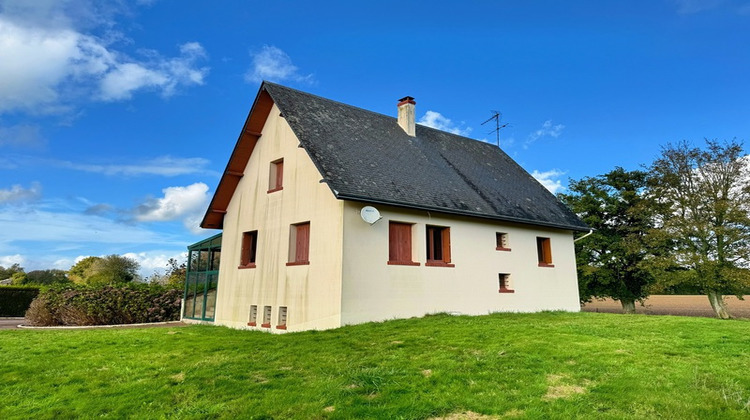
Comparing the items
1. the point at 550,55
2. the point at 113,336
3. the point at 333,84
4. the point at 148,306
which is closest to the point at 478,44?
the point at 550,55

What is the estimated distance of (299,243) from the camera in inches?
517

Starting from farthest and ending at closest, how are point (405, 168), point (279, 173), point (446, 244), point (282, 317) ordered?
point (279, 173) → point (405, 168) → point (446, 244) → point (282, 317)

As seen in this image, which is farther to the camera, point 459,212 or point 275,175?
point 275,175

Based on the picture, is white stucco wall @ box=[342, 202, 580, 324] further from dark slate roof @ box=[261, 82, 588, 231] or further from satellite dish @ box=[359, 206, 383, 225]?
dark slate roof @ box=[261, 82, 588, 231]

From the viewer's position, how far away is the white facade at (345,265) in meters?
11.5

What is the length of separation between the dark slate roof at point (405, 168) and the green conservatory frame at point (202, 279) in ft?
22.2

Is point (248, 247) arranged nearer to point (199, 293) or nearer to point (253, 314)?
point (253, 314)

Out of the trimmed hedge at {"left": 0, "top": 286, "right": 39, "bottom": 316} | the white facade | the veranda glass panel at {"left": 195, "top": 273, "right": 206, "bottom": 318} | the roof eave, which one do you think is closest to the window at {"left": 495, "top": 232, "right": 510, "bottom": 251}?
the white facade

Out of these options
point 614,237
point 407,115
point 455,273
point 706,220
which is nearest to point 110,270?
point 407,115

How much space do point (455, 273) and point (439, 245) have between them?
1029 millimetres

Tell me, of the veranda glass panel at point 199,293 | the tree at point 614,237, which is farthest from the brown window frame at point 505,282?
the tree at point 614,237

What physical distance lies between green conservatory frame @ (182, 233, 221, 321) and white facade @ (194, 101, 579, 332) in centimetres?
134

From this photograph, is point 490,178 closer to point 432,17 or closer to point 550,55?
point 550,55

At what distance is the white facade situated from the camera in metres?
11.5
